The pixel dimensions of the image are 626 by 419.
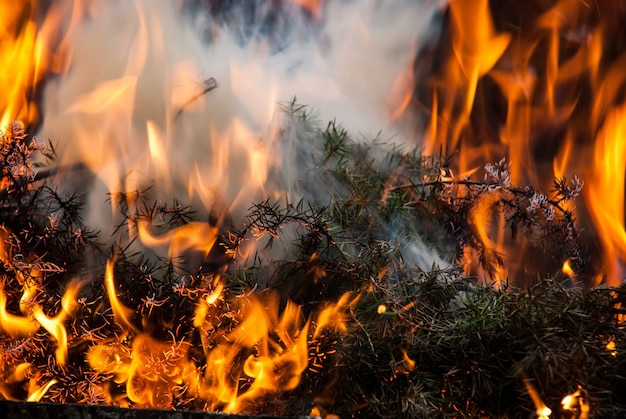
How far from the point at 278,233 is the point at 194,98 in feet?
2.14

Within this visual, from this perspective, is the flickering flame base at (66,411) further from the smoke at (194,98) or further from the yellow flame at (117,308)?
the smoke at (194,98)

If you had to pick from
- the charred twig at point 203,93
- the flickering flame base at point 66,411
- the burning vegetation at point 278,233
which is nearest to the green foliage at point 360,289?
the burning vegetation at point 278,233

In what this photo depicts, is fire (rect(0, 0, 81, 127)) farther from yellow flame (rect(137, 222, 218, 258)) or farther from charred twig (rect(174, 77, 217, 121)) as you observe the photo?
yellow flame (rect(137, 222, 218, 258))

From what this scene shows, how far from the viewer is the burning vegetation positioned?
1.67m

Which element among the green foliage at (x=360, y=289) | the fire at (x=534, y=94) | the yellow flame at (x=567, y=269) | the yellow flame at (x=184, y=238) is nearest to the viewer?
the green foliage at (x=360, y=289)

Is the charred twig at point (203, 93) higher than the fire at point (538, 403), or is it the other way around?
the charred twig at point (203, 93)

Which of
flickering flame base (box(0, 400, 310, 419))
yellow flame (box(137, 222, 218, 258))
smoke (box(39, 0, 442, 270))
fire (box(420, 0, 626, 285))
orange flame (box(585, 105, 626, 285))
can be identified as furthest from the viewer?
fire (box(420, 0, 626, 285))

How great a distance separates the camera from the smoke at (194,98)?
2197mm

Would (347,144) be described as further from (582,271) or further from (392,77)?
(582,271)

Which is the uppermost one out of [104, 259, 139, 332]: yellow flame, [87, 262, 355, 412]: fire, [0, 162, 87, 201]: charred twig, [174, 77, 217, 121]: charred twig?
[174, 77, 217, 121]: charred twig

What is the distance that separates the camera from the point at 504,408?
159 cm

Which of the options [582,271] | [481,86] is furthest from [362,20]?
[582,271]

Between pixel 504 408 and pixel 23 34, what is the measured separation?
221cm

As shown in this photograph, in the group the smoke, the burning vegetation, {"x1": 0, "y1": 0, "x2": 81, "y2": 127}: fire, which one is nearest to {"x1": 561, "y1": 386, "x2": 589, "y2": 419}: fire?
the burning vegetation
